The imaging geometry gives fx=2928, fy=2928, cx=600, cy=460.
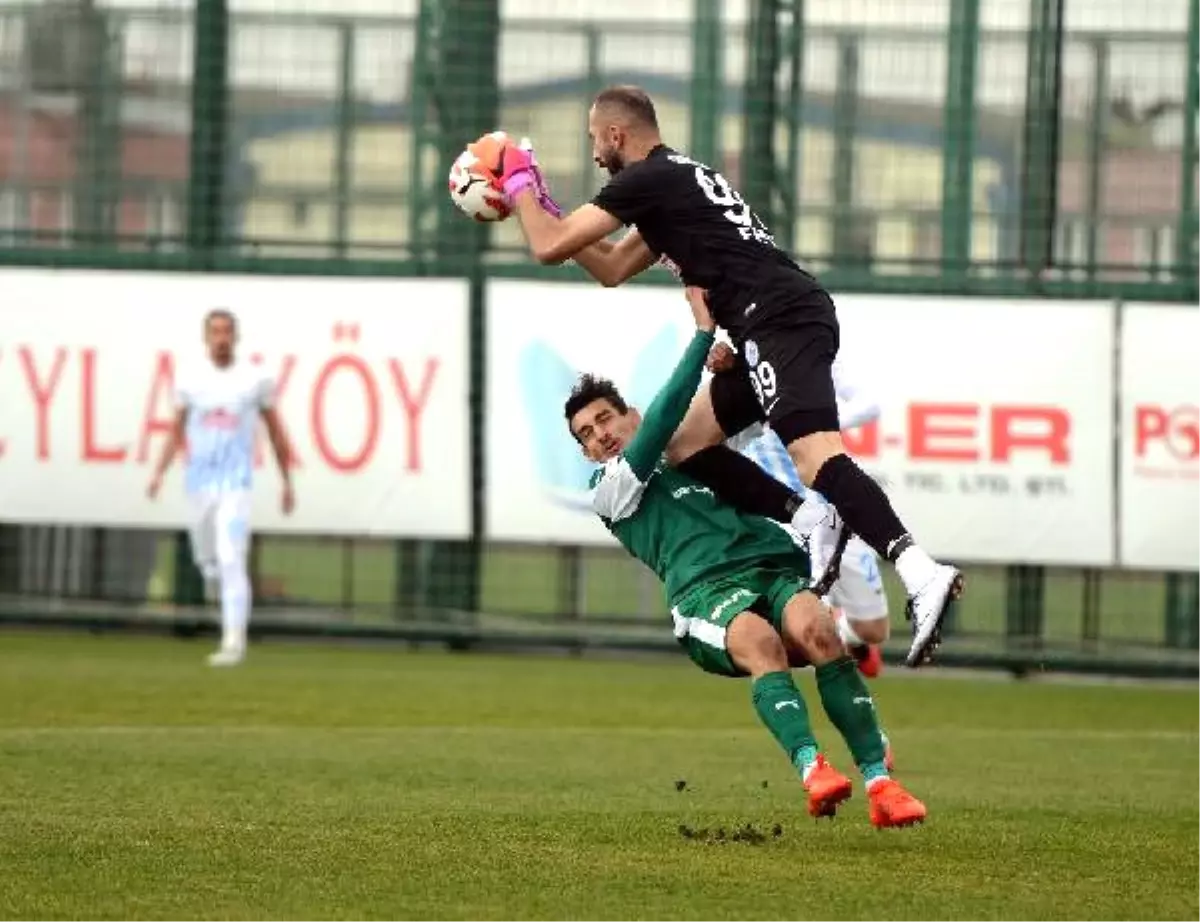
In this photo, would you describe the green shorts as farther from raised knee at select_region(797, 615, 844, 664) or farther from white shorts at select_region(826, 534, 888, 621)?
white shorts at select_region(826, 534, 888, 621)

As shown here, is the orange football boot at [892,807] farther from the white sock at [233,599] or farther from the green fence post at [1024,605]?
the green fence post at [1024,605]

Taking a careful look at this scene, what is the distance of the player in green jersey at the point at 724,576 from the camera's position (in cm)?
859

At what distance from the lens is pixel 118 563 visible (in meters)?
20.0

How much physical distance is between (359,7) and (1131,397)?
5.57 metres

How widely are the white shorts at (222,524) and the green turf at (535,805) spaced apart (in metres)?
0.95

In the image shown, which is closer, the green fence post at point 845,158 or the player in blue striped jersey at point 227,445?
the player in blue striped jersey at point 227,445

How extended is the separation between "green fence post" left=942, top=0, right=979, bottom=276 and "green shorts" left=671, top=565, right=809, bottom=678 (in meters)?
10.4

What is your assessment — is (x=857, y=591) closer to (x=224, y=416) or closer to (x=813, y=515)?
(x=813, y=515)

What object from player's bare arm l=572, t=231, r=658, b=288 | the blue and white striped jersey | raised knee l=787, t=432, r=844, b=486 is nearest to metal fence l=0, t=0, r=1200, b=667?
the blue and white striped jersey

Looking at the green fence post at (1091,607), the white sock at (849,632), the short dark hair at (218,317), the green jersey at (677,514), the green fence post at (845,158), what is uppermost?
the green fence post at (845,158)

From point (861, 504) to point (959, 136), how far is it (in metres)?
10.5

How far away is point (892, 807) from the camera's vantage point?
827 cm

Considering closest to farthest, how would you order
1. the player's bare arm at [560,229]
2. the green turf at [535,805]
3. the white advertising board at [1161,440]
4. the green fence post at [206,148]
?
the green turf at [535,805] → the player's bare arm at [560,229] → the white advertising board at [1161,440] → the green fence post at [206,148]

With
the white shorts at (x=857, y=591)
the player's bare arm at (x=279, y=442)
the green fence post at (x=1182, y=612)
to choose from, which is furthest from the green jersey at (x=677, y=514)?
the green fence post at (x=1182, y=612)
